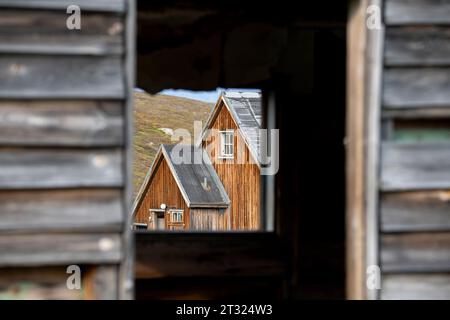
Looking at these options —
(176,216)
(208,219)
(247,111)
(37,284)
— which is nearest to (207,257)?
(37,284)

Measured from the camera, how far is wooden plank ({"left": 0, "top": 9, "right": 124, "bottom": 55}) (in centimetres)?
263

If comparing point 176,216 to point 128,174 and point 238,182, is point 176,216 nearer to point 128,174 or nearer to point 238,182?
point 238,182

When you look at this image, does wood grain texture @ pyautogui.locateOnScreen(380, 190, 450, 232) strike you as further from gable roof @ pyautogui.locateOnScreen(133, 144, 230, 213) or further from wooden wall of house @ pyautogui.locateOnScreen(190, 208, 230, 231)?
gable roof @ pyautogui.locateOnScreen(133, 144, 230, 213)

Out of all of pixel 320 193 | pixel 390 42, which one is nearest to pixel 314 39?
pixel 320 193

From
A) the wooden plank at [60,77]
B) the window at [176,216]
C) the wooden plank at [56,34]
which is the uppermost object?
the wooden plank at [56,34]

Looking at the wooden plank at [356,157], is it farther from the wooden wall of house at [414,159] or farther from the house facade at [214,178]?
the house facade at [214,178]

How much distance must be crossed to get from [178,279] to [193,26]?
7.92 ft

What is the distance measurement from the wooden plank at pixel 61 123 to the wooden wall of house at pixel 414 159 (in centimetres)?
110

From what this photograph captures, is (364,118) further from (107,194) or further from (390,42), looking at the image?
(107,194)

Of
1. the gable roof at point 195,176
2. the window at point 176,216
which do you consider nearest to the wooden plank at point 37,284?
the gable roof at point 195,176

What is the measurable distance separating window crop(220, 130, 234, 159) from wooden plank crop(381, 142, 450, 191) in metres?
36.1

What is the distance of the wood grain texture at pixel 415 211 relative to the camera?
2.82 m

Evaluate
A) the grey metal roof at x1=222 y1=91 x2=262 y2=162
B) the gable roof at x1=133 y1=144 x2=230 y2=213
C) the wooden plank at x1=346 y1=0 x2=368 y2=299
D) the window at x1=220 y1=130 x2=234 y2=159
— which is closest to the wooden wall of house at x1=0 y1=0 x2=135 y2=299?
the wooden plank at x1=346 y1=0 x2=368 y2=299

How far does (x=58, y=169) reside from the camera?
8.63ft
